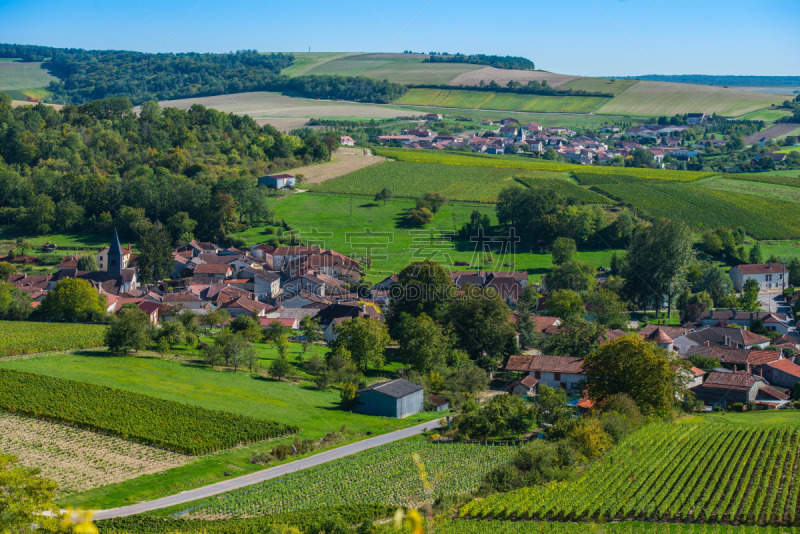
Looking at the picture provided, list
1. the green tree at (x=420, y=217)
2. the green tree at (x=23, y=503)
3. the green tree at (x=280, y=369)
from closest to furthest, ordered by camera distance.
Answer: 1. the green tree at (x=23, y=503)
2. the green tree at (x=280, y=369)
3. the green tree at (x=420, y=217)

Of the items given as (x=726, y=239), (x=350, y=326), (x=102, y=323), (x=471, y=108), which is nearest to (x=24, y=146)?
(x=102, y=323)

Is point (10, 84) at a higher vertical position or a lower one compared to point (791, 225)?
higher

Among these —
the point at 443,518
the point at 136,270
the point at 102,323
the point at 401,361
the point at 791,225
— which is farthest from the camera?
the point at 791,225

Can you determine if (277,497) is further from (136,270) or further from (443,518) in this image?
(136,270)

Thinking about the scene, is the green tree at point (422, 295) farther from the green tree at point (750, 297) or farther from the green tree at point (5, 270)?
the green tree at point (5, 270)

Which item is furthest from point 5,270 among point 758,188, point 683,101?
point 683,101

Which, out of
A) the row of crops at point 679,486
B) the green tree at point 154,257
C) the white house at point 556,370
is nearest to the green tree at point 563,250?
the white house at point 556,370

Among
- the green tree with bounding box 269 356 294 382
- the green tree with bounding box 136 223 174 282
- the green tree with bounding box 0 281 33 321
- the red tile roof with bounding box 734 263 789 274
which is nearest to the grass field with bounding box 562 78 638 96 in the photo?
the red tile roof with bounding box 734 263 789 274
